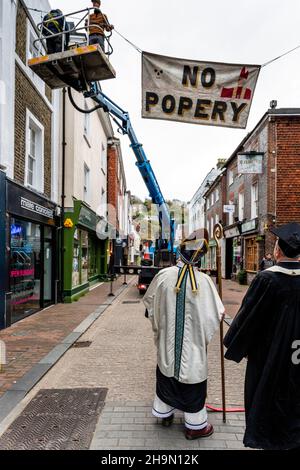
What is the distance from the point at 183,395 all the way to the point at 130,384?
158 centimetres

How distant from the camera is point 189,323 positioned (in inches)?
137

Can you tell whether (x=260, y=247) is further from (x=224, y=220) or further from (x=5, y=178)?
(x=5, y=178)

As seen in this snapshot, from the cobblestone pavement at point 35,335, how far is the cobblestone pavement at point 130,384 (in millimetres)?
423

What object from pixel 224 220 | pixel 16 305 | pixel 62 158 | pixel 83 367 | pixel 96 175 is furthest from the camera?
pixel 224 220

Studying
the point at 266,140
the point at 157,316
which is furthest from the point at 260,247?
the point at 157,316

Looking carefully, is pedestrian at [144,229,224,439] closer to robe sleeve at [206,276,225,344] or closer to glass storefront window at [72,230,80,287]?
robe sleeve at [206,276,225,344]

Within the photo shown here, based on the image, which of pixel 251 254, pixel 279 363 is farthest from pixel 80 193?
pixel 279 363

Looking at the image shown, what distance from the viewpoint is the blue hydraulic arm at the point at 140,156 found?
10441 millimetres

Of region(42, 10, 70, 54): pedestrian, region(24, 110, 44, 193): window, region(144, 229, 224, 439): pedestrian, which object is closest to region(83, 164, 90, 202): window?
region(24, 110, 44, 193): window

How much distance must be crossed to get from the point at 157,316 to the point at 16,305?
248 inches

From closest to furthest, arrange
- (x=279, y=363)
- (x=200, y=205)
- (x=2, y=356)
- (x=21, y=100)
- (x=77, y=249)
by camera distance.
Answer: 1. (x=279, y=363)
2. (x=2, y=356)
3. (x=21, y=100)
4. (x=77, y=249)
5. (x=200, y=205)

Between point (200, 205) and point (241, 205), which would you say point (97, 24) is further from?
point (200, 205)

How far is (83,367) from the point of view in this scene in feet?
18.4

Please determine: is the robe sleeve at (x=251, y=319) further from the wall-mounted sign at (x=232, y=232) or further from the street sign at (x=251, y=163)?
the wall-mounted sign at (x=232, y=232)
